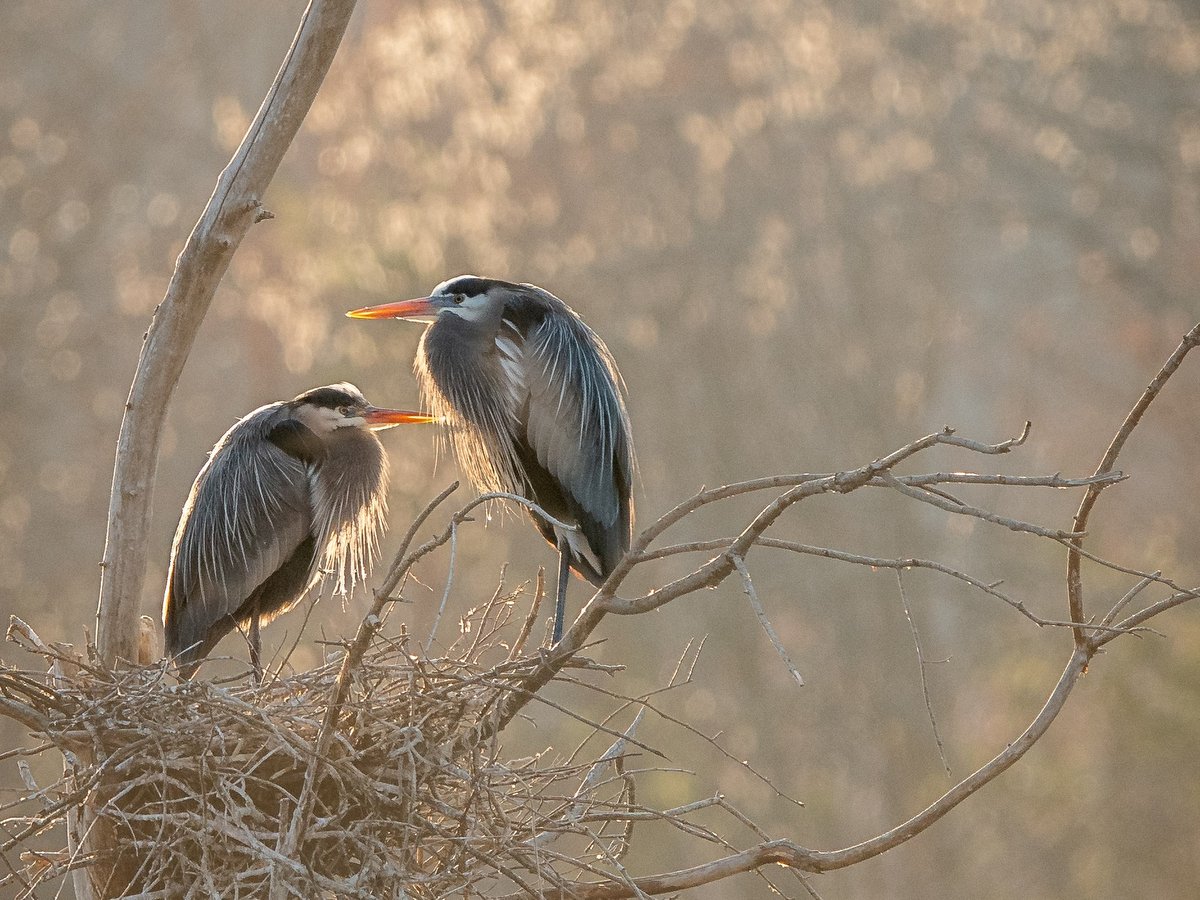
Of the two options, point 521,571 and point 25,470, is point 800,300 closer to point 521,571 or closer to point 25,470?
point 521,571

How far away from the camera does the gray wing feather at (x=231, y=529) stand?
13.4 ft

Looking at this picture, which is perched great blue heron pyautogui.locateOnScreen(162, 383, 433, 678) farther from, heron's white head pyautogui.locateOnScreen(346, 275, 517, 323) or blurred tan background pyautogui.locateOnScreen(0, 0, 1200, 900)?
blurred tan background pyautogui.locateOnScreen(0, 0, 1200, 900)

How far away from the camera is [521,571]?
427 inches

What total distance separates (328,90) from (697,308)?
3.23 m

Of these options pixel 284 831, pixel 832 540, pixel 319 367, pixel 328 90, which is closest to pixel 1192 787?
pixel 832 540

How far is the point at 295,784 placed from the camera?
10.3 ft

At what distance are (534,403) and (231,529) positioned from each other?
89cm

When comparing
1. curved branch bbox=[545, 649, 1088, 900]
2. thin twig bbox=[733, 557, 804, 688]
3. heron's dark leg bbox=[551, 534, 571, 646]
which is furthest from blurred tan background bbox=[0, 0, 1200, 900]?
thin twig bbox=[733, 557, 804, 688]

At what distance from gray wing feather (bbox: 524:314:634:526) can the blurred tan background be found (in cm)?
642

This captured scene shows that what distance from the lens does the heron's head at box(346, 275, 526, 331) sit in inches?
171

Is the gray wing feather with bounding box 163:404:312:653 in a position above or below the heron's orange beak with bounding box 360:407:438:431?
below

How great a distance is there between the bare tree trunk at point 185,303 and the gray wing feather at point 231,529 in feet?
2.74

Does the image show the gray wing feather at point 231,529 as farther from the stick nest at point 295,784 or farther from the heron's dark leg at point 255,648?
the stick nest at point 295,784

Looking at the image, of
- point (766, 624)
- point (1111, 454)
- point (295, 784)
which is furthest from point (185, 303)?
point (1111, 454)
